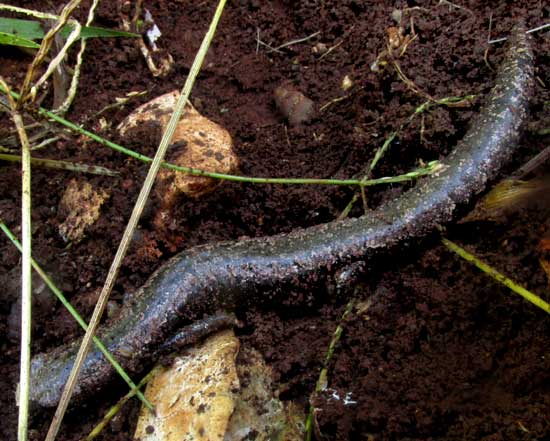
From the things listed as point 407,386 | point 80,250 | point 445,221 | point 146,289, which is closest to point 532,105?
point 445,221

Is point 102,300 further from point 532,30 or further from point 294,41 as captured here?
point 532,30

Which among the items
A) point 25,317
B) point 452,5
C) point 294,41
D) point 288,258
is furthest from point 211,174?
point 452,5

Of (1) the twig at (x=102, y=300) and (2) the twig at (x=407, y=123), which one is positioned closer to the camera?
(1) the twig at (x=102, y=300)

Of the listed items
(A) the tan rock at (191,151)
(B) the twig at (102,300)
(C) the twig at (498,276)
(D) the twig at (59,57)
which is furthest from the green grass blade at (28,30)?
(C) the twig at (498,276)

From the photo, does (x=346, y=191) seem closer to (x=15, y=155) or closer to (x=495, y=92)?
(x=495, y=92)

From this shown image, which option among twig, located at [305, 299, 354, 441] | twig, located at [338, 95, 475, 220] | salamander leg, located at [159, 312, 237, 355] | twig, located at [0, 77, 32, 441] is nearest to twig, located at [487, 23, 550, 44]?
twig, located at [338, 95, 475, 220]

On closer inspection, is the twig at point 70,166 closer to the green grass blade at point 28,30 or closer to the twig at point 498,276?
the green grass blade at point 28,30
